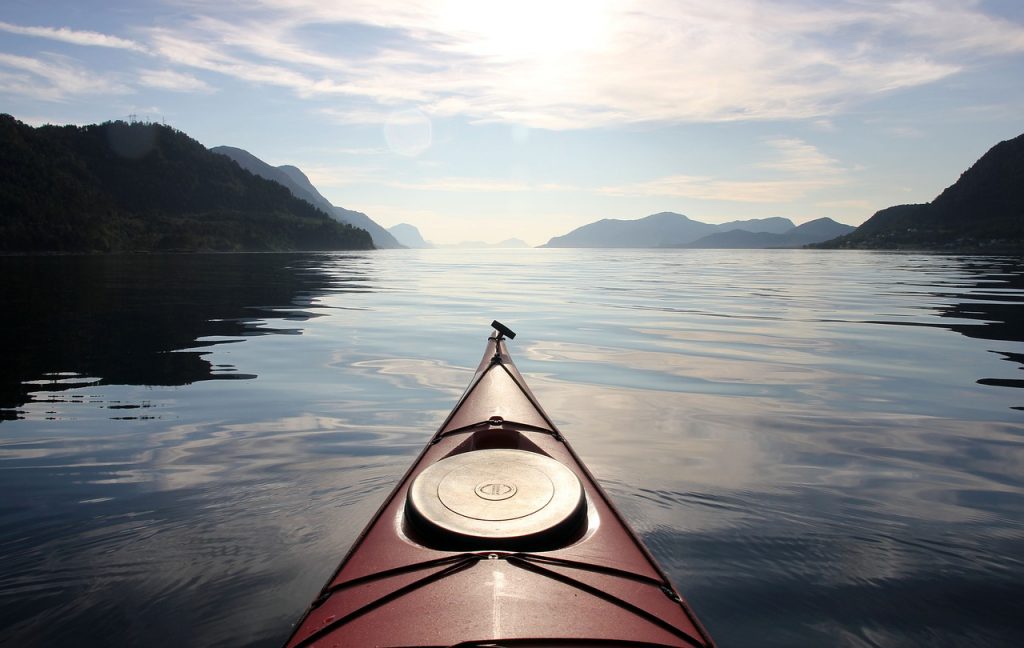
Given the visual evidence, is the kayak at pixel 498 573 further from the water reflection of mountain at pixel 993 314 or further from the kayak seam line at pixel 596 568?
the water reflection of mountain at pixel 993 314

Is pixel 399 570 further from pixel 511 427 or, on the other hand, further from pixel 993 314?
pixel 993 314

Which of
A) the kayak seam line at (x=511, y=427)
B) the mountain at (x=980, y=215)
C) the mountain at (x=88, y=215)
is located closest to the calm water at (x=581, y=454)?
the kayak seam line at (x=511, y=427)

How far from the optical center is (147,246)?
13200 cm

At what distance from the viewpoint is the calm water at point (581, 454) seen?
16.0 ft

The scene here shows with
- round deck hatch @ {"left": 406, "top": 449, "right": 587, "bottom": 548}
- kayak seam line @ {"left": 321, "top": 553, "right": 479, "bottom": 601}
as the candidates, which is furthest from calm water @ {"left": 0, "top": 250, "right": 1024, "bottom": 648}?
round deck hatch @ {"left": 406, "top": 449, "right": 587, "bottom": 548}

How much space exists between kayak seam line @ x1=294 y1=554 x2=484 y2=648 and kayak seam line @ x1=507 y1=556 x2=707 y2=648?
255mm

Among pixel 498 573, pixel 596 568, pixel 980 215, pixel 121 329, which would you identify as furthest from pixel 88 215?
pixel 980 215

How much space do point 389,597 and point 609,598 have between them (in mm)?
1195

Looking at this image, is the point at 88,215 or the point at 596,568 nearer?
the point at 596,568

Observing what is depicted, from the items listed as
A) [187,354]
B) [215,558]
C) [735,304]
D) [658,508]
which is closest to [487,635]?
[215,558]

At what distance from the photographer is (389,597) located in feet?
10.7

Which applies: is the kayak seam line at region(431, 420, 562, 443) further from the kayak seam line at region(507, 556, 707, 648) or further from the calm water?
the kayak seam line at region(507, 556, 707, 648)

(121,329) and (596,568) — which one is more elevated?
(596,568)

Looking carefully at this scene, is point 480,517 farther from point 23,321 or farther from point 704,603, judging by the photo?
point 23,321
